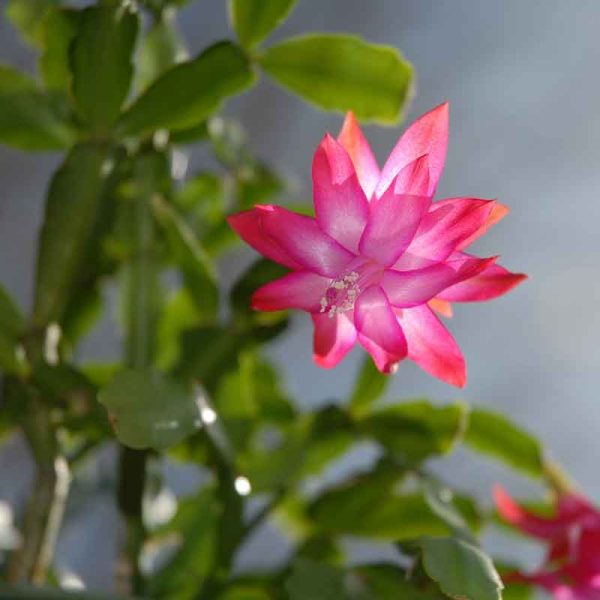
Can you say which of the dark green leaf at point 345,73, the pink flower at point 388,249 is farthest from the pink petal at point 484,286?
the dark green leaf at point 345,73

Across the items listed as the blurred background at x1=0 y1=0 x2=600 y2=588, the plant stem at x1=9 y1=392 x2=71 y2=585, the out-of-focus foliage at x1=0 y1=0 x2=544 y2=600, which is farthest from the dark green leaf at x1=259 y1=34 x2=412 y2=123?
the blurred background at x1=0 y1=0 x2=600 y2=588

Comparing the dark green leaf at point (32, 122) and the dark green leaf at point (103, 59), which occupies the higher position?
the dark green leaf at point (103, 59)

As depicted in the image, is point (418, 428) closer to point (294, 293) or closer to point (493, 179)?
point (294, 293)

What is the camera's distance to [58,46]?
0.74m

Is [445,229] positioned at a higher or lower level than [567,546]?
higher

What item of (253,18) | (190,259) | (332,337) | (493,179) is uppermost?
(253,18)

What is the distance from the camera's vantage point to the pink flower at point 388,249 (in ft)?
1.50

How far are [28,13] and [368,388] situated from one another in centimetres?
56

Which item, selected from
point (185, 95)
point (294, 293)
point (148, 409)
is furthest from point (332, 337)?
point (185, 95)

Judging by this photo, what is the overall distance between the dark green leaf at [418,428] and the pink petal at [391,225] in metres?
0.35

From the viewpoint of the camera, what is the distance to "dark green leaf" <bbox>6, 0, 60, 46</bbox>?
0.95 meters

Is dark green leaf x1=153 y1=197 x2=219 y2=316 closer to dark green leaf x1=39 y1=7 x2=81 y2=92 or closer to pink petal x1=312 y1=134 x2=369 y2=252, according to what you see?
dark green leaf x1=39 y1=7 x2=81 y2=92

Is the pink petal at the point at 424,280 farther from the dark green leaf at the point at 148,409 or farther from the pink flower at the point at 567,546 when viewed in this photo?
the pink flower at the point at 567,546

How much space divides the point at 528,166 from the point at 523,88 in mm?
150
